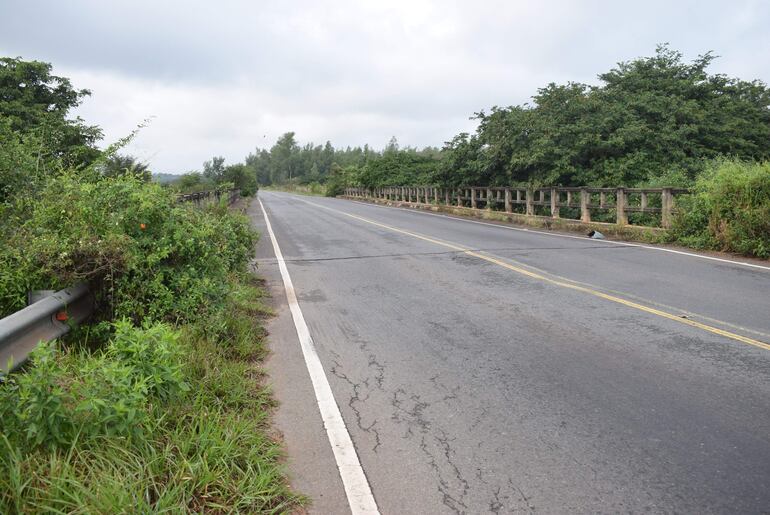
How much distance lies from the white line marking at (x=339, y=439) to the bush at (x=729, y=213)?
10.2 metres

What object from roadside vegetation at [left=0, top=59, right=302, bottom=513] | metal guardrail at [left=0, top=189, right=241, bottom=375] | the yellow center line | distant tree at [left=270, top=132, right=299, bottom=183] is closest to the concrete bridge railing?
the yellow center line

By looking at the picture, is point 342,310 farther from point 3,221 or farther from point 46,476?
point 46,476

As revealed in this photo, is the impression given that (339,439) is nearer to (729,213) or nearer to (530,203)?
(729,213)

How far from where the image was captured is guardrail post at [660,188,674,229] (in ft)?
47.2

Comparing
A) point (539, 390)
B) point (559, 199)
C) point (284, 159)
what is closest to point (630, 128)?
point (559, 199)

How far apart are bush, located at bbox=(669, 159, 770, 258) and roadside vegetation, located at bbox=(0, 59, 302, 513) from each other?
1040 cm

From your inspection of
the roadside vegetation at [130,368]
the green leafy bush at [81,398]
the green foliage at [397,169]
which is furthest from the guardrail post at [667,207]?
the green foliage at [397,169]

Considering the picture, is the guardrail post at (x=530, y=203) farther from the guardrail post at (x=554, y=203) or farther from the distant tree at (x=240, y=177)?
the distant tree at (x=240, y=177)

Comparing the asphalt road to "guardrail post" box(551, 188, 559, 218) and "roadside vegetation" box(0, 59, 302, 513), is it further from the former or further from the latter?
"guardrail post" box(551, 188, 559, 218)

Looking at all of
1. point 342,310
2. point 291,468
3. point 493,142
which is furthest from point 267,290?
point 493,142

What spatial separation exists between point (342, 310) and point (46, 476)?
189 inches

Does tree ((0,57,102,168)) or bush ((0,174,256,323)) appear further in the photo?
tree ((0,57,102,168))

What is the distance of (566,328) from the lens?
240 inches

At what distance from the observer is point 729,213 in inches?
488
